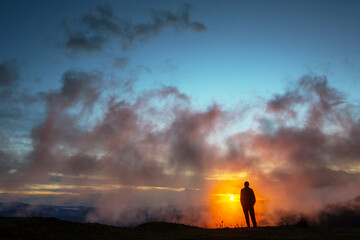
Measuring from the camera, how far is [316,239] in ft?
53.3

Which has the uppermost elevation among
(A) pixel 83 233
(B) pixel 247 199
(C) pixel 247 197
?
(C) pixel 247 197

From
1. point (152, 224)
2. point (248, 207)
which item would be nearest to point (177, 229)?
point (152, 224)

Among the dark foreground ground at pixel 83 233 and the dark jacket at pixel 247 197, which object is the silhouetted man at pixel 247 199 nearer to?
the dark jacket at pixel 247 197

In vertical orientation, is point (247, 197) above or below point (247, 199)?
above

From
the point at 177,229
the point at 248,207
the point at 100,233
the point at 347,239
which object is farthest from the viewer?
the point at 177,229

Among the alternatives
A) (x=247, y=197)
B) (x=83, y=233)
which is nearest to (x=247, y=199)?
(x=247, y=197)

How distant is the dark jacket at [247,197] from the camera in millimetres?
20438

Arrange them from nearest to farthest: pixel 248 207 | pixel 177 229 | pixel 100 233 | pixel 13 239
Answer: pixel 13 239
pixel 100 233
pixel 248 207
pixel 177 229

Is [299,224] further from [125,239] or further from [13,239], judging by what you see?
[13,239]

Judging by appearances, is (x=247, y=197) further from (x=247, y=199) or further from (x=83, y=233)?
(x=83, y=233)

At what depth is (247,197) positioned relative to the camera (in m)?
20.5

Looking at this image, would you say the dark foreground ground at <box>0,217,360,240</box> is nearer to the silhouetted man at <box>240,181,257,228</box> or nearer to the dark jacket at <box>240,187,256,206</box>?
the silhouetted man at <box>240,181,257,228</box>

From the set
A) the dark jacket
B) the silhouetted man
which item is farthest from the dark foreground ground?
the dark jacket

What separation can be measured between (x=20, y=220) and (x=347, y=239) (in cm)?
2084
